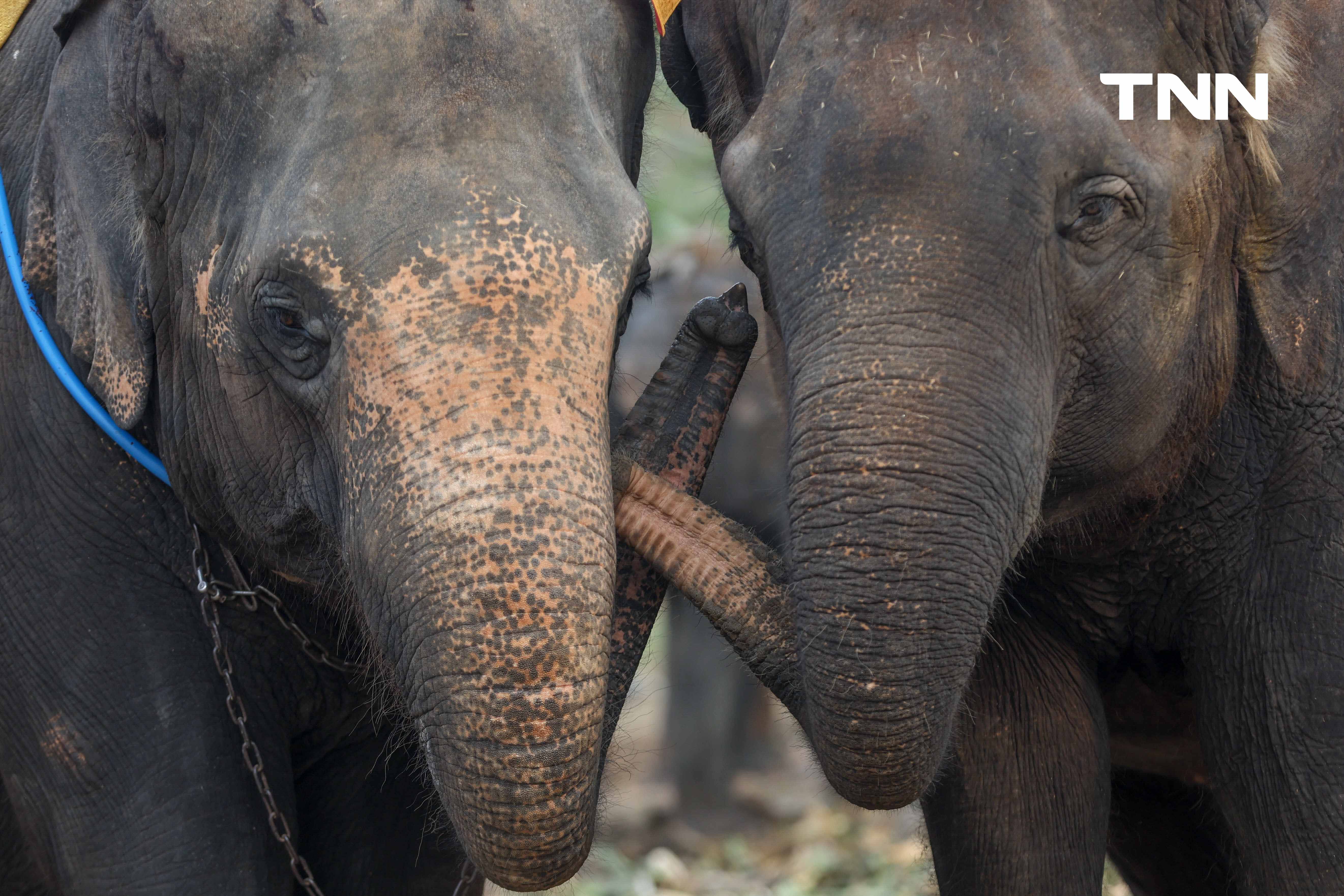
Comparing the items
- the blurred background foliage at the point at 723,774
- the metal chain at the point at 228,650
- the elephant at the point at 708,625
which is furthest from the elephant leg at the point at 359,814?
the elephant at the point at 708,625

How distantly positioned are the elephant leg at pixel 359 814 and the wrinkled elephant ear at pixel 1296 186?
1691mm

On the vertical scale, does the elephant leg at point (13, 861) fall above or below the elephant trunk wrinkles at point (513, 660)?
below

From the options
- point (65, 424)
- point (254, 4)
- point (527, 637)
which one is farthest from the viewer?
point (65, 424)

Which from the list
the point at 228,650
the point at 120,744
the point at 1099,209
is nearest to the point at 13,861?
the point at 120,744

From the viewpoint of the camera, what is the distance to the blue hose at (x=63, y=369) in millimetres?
2688

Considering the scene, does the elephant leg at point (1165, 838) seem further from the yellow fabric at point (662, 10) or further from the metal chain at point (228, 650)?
the yellow fabric at point (662, 10)

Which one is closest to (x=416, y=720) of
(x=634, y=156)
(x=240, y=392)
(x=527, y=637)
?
(x=527, y=637)

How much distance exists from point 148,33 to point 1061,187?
4.34ft

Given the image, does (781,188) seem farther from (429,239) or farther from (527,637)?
(527,637)

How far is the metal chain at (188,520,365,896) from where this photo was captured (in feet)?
8.93

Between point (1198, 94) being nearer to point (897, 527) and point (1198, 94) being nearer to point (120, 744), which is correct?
point (897, 527)

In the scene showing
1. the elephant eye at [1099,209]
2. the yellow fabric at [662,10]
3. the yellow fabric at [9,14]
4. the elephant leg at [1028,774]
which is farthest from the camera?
the elephant leg at [1028,774]

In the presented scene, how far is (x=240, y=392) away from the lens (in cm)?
246

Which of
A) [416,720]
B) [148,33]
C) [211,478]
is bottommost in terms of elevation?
[416,720]
